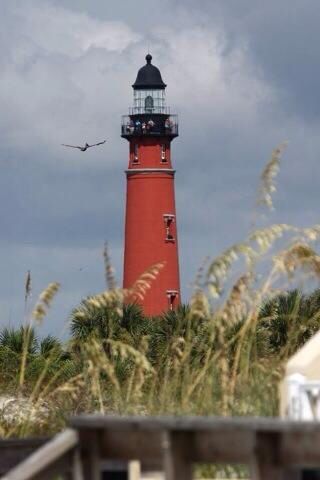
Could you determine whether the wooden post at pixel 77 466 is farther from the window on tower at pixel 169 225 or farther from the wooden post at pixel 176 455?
the window on tower at pixel 169 225

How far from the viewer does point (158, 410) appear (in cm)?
927

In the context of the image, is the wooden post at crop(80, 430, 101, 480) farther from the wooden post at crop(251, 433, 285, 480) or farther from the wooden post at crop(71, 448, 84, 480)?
the wooden post at crop(251, 433, 285, 480)

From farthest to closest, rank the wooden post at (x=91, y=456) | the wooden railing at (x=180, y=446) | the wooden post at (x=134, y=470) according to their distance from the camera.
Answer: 1. the wooden post at (x=134, y=470)
2. the wooden post at (x=91, y=456)
3. the wooden railing at (x=180, y=446)

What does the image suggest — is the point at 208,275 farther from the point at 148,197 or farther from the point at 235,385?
the point at 148,197

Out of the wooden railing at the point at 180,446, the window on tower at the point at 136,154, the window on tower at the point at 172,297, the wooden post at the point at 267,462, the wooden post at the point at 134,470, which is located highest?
the window on tower at the point at 136,154

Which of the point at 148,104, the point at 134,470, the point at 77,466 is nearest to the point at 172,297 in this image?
the point at 148,104

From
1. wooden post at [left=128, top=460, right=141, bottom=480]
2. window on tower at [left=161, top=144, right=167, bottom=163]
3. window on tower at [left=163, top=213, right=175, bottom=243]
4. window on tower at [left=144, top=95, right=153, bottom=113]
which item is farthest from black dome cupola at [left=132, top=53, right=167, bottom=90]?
wooden post at [left=128, top=460, right=141, bottom=480]

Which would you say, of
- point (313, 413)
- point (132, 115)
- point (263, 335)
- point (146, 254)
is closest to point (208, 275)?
point (313, 413)

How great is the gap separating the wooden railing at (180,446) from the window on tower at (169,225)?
63.9 metres

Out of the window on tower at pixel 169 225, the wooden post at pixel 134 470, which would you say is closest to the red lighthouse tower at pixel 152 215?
the window on tower at pixel 169 225

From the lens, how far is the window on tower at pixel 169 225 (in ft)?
231

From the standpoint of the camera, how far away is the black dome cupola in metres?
79.7

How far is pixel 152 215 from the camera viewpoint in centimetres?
7025

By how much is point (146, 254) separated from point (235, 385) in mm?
60096
